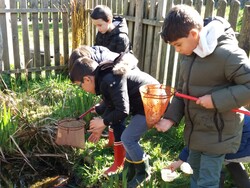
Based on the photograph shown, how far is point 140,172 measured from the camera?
9.22ft

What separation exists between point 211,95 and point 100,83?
90 cm

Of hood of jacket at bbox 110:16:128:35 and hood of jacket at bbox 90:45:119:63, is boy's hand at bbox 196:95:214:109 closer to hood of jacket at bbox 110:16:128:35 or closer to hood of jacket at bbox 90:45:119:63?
hood of jacket at bbox 90:45:119:63

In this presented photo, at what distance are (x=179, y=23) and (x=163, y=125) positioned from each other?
77cm

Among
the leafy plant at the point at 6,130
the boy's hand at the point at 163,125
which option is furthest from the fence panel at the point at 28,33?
the boy's hand at the point at 163,125

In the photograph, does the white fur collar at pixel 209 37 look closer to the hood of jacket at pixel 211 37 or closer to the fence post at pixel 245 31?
the hood of jacket at pixel 211 37

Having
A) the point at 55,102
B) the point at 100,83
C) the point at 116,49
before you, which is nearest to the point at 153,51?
the point at 116,49

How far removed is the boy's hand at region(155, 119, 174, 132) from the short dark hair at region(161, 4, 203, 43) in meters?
0.66

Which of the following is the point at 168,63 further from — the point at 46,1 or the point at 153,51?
the point at 46,1

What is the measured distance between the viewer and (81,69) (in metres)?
2.44

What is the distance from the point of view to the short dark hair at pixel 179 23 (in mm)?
1867

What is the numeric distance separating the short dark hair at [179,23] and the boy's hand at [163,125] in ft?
2.17

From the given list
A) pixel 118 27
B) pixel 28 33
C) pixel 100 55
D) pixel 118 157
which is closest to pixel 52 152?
pixel 118 157

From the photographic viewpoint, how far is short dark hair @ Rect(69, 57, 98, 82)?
2.44m

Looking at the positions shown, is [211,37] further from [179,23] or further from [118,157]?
[118,157]
